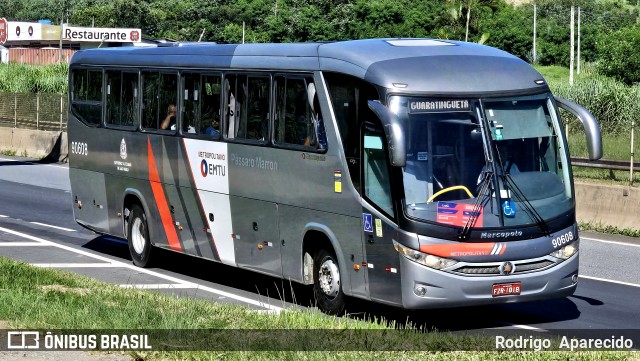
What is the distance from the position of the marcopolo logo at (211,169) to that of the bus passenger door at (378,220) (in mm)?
3365

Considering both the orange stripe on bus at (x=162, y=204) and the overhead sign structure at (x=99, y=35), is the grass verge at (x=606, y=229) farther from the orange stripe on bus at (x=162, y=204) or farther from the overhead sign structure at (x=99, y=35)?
the overhead sign structure at (x=99, y=35)

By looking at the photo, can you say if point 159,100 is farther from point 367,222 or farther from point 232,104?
point 367,222

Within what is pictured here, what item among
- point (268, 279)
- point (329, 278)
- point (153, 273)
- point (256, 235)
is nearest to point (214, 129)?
point (256, 235)

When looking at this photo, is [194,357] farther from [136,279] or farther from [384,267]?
[136,279]

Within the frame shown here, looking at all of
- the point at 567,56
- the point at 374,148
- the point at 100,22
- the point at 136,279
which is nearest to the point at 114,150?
the point at 136,279

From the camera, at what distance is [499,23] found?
105m

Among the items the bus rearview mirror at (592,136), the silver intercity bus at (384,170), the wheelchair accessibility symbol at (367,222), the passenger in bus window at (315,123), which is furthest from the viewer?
the passenger in bus window at (315,123)

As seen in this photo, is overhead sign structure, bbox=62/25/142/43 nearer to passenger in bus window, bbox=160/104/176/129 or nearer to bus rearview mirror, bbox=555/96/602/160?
passenger in bus window, bbox=160/104/176/129

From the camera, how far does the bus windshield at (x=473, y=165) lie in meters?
12.4

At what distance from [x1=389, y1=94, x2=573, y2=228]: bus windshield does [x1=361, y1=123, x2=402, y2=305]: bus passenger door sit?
35 centimetres

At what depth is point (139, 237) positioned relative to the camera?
18.3 meters

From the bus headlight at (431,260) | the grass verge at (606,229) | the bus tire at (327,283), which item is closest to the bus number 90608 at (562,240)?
the bus headlight at (431,260)

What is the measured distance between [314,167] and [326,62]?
1247 millimetres

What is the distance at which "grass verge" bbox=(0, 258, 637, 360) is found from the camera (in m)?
9.66
